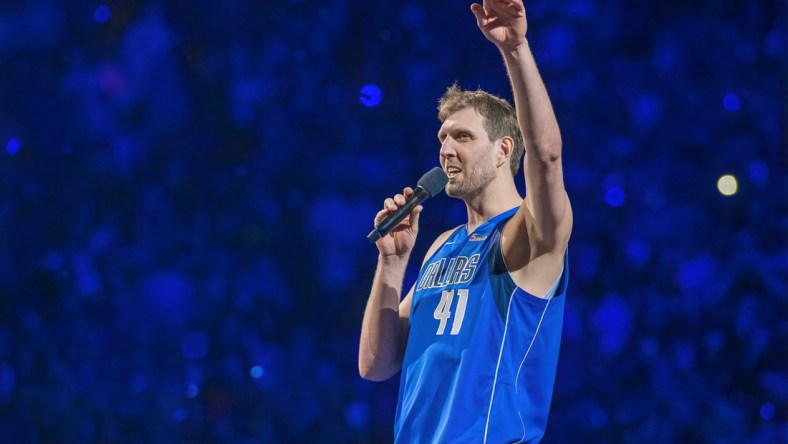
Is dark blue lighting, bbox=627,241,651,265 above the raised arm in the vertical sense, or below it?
above

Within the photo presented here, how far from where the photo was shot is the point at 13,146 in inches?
120

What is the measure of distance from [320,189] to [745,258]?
4.43ft

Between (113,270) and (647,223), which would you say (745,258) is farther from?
(113,270)

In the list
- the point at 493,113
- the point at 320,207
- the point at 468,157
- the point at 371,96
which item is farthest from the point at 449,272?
the point at 371,96

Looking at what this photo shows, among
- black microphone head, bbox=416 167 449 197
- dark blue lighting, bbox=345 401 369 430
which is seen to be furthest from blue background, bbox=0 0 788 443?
black microphone head, bbox=416 167 449 197

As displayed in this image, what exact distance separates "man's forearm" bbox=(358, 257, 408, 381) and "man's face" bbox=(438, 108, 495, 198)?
0.21 metres

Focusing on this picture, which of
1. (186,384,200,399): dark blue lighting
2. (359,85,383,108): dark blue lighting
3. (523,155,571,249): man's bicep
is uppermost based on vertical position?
(359,85,383,108): dark blue lighting

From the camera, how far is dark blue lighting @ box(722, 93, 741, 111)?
102 inches

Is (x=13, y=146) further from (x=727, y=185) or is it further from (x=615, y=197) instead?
(x=727, y=185)

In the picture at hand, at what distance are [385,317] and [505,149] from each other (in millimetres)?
441

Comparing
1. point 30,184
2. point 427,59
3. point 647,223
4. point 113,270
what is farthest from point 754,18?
point 30,184

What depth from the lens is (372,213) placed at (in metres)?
2.75

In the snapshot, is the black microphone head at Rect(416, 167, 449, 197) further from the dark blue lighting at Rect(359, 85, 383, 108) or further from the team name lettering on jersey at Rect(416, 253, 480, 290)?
the dark blue lighting at Rect(359, 85, 383, 108)

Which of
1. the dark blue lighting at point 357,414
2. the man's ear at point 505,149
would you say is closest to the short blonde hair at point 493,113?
the man's ear at point 505,149
